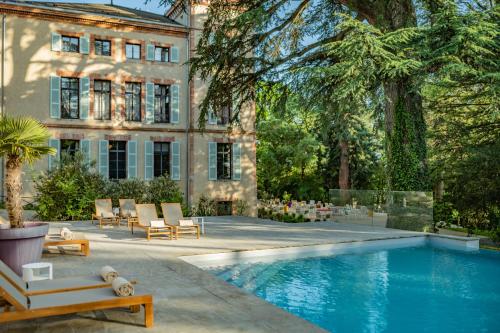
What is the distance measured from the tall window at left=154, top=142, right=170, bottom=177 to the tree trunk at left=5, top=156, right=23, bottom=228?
579 inches

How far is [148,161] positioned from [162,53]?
17.9 feet

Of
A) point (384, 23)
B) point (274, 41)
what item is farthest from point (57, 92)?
point (384, 23)

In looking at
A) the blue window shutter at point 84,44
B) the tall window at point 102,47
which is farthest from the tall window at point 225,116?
the blue window shutter at point 84,44

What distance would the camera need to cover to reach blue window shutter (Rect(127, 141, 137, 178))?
21.5 metres

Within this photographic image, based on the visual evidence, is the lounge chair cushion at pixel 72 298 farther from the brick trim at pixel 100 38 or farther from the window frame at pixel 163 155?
the brick trim at pixel 100 38

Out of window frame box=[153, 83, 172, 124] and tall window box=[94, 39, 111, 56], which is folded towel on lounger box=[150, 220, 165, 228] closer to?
window frame box=[153, 83, 172, 124]

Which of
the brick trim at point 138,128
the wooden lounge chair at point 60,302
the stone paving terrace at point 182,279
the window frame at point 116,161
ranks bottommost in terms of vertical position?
the stone paving terrace at point 182,279

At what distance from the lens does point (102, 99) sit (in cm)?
2147

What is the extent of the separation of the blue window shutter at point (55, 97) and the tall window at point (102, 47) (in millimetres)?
2281

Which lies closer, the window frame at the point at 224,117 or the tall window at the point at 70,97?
the tall window at the point at 70,97

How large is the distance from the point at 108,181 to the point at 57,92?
4.53 m

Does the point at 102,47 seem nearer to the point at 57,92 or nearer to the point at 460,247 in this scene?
the point at 57,92

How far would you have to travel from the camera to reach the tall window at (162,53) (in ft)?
74.0

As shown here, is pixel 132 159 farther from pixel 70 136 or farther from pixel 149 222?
pixel 149 222
